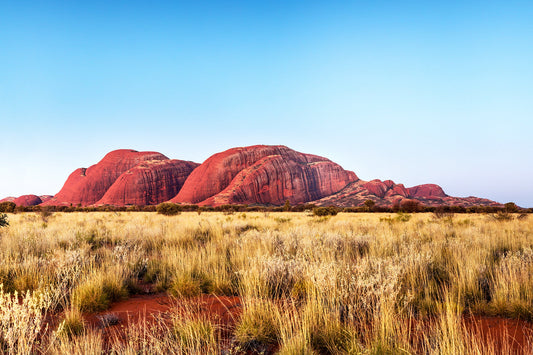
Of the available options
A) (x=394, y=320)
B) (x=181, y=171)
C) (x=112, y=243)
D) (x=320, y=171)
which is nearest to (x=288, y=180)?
(x=320, y=171)

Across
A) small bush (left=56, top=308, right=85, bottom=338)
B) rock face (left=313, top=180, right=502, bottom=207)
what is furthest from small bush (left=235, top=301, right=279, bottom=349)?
rock face (left=313, top=180, right=502, bottom=207)

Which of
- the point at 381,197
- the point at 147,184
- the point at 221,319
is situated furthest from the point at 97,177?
the point at 221,319

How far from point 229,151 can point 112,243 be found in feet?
294

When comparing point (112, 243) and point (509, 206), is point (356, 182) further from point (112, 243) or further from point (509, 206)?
point (112, 243)

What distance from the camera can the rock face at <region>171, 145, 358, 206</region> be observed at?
81938 mm

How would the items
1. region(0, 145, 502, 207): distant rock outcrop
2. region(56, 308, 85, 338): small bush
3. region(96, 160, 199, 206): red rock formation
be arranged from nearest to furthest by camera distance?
region(56, 308, 85, 338): small bush < region(0, 145, 502, 207): distant rock outcrop < region(96, 160, 199, 206): red rock formation

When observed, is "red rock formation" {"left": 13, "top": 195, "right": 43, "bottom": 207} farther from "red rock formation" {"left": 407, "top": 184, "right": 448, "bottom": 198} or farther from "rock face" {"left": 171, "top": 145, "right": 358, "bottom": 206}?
"red rock formation" {"left": 407, "top": 184, "right": 448, "bottom": 198}

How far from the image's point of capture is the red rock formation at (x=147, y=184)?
296 ft

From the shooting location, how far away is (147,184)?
92375 millimetres

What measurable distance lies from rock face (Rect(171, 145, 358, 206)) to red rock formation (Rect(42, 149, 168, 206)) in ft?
89.7

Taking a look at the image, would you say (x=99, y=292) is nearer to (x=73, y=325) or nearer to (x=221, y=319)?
(x=73, y=325)

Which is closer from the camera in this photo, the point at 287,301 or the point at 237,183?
the point at 287,301

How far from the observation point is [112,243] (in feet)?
29.6

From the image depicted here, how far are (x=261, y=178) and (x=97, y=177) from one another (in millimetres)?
63874
